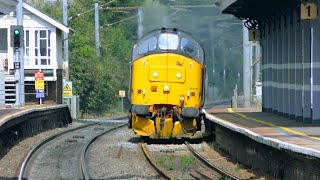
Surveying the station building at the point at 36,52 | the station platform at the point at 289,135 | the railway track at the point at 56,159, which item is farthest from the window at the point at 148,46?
the station building at the point at 36,52

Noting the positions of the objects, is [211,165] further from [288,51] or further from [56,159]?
[288,51]

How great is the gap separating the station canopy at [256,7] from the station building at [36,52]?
750 inches

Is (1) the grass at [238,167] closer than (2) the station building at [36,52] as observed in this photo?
Yes

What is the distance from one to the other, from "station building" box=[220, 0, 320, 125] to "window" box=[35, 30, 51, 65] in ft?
→ 63.7

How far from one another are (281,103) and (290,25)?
295 cm

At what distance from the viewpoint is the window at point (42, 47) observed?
4359 centimetres

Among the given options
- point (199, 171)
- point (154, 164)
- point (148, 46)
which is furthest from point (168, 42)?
point (199, 171)

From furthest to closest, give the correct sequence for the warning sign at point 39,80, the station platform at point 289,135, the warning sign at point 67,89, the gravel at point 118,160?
the warning sign at point 67,89
the warning sign at point 39,80
the gravel at point 118,160
the station platform at point 289,135

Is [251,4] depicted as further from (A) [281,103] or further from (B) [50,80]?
(B) [50,80]

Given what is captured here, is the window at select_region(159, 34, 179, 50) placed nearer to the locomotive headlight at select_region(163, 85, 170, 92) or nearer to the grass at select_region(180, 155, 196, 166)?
the locomotive headlight at select_region(163, 85, 170, 92)

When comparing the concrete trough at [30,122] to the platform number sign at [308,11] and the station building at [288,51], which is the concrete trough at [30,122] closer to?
the station building at [288,51]

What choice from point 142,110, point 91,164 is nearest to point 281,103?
point 142,110

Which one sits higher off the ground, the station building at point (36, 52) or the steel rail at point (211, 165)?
the station building at point (36, 52)

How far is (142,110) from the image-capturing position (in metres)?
20.4
